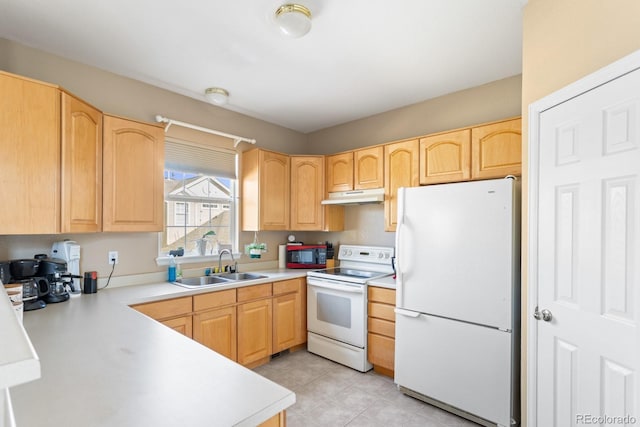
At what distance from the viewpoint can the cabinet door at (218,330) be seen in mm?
2537

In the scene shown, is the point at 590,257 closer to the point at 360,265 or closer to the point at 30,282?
the point at 360,265

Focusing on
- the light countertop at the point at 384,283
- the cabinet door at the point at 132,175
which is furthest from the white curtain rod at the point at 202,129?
the light countertop at the point at 384,283

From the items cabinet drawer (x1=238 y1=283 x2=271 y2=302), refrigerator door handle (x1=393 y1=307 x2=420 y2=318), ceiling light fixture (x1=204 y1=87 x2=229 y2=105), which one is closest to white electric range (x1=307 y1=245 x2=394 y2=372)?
refrigerator door handle (x1=393 y1=307 x2=420 y2=318)

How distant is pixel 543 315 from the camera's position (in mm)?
A: 1658

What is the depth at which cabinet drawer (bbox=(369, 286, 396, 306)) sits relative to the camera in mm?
2766

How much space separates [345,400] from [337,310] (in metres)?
0.79

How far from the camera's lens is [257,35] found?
210 centimetres

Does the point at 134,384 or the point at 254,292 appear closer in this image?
the point at 134,384

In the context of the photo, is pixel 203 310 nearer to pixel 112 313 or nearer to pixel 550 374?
pixel 112 313

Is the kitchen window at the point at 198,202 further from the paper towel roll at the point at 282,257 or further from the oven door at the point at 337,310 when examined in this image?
the oven door at the point at 337,310

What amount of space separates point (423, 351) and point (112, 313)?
2106 millimetres

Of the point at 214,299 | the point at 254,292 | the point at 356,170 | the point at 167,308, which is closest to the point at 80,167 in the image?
the point at 167,308

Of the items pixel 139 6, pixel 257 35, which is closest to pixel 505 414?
pixel 257 35

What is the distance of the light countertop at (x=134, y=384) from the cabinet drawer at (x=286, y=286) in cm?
155
